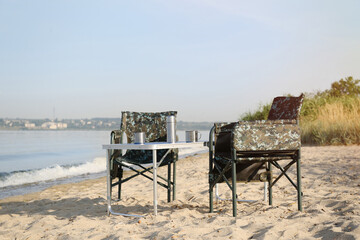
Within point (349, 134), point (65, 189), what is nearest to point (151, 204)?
point (65, 189)

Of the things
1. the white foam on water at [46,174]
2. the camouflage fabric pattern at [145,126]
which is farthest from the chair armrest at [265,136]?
the white foam on water at [46,174]

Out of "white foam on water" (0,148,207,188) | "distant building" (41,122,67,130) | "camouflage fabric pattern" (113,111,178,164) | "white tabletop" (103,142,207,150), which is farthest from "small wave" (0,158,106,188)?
"distant building" (41,122,67,130)

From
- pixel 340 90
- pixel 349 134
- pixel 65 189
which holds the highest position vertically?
pixel 340 90

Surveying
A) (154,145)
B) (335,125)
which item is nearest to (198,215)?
(154,145)

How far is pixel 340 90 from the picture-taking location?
2569 cm

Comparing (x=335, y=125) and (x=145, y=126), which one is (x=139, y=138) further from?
(x=335, y=125)

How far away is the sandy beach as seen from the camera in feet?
10.6

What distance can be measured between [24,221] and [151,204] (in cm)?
147

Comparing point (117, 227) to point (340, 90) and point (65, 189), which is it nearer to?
point (65, 189)

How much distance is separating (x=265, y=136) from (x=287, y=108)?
84cm

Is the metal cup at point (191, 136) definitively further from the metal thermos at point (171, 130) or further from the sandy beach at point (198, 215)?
the sandy beach at point (198, 215)

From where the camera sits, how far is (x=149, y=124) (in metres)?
5.18

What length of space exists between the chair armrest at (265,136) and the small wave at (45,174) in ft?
22.0

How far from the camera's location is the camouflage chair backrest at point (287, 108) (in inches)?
167
